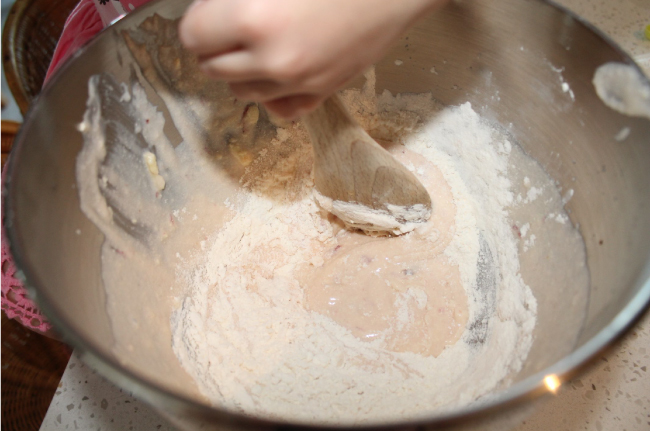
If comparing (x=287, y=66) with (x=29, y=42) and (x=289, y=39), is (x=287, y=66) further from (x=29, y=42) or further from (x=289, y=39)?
(x=29, y=42)

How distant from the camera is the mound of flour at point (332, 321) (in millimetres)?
648

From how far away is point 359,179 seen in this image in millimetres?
818

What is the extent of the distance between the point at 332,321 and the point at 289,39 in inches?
20.2

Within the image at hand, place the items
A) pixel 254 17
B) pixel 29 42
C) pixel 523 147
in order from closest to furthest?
1. pixel 254 17
2. pixel 523 147
3. pixel 29 42

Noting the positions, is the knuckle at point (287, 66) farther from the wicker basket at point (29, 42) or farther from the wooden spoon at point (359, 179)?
the wicker basket at point (29, 42)

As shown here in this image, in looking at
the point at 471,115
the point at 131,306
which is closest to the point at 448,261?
the point at 471,115

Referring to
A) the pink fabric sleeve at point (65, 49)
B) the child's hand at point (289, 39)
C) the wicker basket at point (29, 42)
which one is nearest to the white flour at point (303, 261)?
the pink fabric sleeve at point (65, 49)

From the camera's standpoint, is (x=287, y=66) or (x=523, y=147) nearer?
(x=287, y=66)

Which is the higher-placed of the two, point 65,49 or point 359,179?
point 65,49

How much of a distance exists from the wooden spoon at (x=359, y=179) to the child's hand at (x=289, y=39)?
0.73 ft

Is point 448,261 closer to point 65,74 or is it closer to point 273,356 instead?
point 273,356

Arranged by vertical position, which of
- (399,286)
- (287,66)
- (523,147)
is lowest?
(399,286)

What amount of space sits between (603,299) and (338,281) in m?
0.45

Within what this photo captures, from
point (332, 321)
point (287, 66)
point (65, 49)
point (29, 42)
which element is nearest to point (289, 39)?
point (287, 66)
